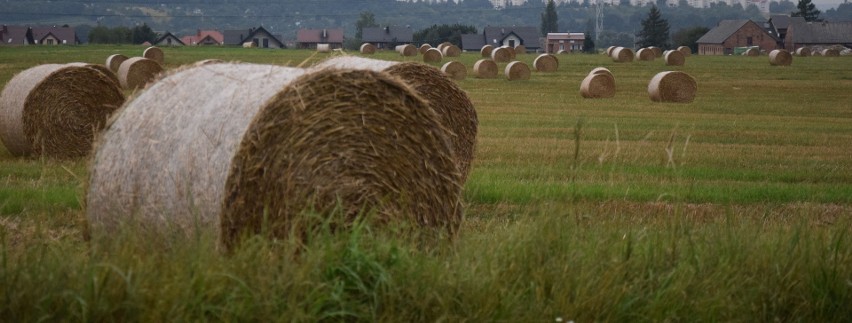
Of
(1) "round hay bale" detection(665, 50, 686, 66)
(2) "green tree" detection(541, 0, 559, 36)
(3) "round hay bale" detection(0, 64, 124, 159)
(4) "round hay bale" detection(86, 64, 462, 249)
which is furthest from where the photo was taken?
(2) "green tree" detection(541, 0, 559, 36)

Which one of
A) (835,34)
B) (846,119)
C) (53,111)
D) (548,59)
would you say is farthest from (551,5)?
(53,111)

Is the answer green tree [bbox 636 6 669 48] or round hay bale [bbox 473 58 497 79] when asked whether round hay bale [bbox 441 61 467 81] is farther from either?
green tree [bbox 636 6 669 48]

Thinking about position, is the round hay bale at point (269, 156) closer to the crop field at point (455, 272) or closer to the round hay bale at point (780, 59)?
the crop field at point (455, 272)

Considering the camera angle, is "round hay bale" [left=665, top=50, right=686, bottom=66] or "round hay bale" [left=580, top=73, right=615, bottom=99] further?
"round hay bale" [left=665, top=50, right=686, bottom=66]

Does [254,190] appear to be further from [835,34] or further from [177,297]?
[835,34]

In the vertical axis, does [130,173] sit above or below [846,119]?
above

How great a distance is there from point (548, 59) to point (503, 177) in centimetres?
3903

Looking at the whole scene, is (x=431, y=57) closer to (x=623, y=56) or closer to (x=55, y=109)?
(x=623, y=56)

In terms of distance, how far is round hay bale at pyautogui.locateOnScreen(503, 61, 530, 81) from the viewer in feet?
137

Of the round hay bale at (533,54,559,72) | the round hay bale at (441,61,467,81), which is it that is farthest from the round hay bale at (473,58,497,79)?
the round hay bale at (533,54,559,72)

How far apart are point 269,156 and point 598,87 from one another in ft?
83.4

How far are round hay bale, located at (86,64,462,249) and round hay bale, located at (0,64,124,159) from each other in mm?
7923

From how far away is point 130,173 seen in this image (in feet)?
24.5

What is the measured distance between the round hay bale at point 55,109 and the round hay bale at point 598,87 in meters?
17.9
